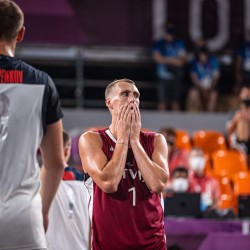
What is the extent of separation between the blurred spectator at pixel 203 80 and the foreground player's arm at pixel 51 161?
10493 millimetres

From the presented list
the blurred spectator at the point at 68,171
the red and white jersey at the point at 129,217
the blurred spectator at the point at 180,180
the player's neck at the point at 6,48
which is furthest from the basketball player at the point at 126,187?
the blurred spectator at the point at 180,180

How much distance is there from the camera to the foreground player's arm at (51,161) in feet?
13.0

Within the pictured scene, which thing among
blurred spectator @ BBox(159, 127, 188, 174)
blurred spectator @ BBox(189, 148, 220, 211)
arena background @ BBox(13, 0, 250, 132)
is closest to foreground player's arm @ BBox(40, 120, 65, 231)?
blurred spectator @ BBox(189, 148, 220, 211)

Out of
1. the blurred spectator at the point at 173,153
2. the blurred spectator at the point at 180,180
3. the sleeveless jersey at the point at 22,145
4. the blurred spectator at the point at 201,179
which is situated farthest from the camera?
the blurred spectator at the point at 173,153

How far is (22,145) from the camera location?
12.8 ft

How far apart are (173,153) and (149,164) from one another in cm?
674

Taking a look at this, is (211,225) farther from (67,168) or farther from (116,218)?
(116,218)

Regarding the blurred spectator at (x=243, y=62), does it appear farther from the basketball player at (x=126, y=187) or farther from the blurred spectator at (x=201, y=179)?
the basketball player at (x=126, y=187)

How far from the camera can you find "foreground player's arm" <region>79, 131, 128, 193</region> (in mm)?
4711

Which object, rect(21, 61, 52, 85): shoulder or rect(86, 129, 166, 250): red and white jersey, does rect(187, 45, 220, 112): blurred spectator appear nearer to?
rect(86, 129, 166, 250): red and white jersey

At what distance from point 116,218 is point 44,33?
31.5ft

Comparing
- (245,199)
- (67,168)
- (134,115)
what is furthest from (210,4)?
(134,115)

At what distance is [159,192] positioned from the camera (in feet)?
15.8

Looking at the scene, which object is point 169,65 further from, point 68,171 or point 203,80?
point 68,171
